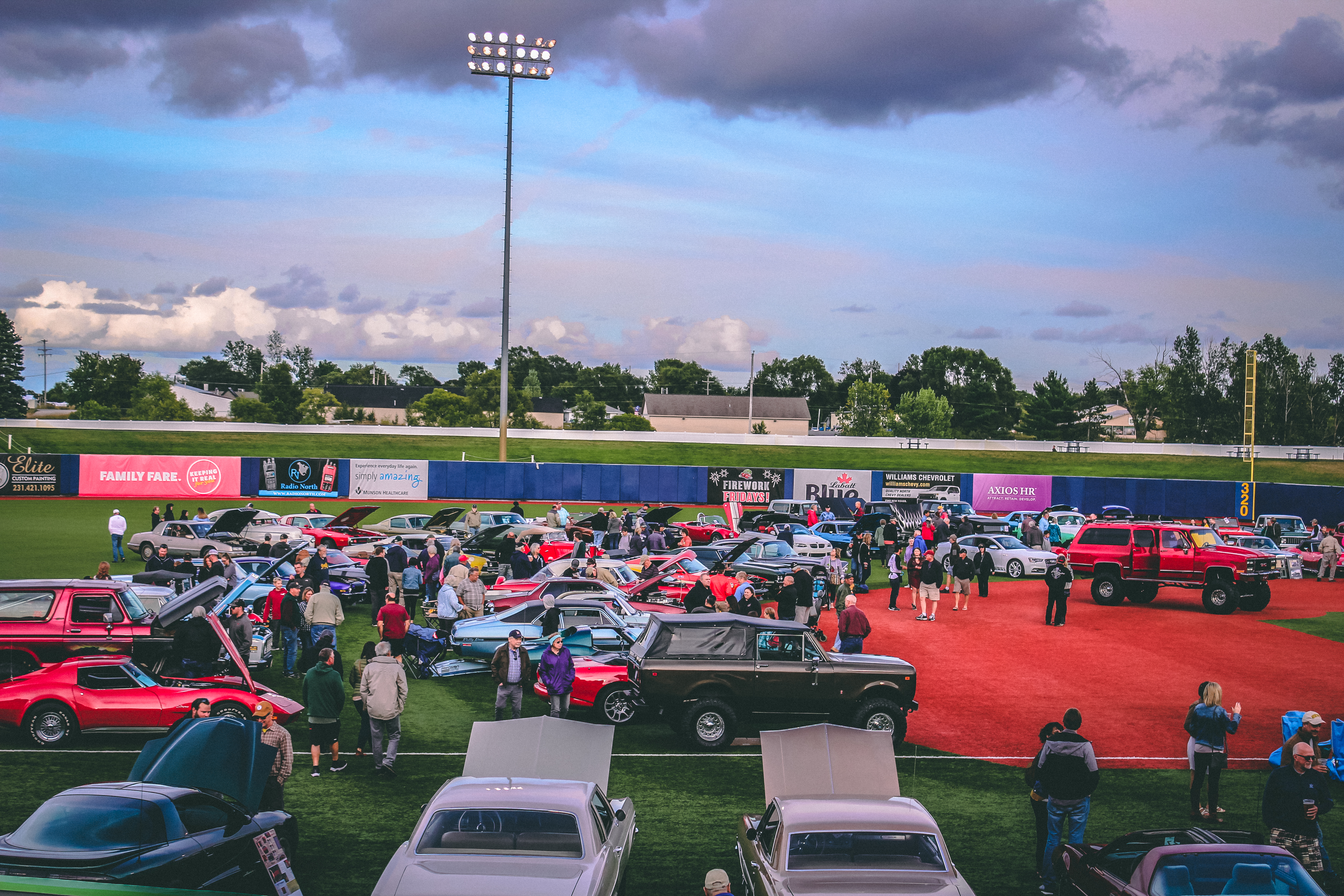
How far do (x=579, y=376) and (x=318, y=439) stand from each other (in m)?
86.8

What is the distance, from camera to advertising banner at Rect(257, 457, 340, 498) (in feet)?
160

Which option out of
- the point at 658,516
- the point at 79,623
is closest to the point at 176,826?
the point at 79,623

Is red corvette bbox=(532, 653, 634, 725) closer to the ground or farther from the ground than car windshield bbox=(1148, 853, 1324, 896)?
closer to the ground

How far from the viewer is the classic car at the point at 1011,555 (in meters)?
29.5

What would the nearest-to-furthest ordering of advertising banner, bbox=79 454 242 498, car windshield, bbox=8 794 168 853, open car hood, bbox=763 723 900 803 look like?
car windshield, bbox=8 794 168 853, open car hood, bbox=763 723 900 803, advertising banner, bbox=79 454 242 498

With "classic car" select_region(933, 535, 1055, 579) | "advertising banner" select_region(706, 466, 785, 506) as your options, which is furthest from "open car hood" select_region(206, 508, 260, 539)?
"advertising banner" select_region(706, 466, 785, 506)

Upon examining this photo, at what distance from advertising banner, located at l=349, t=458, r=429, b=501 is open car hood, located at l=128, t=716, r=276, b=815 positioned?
4282cm

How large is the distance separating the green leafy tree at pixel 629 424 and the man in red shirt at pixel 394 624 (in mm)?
85024

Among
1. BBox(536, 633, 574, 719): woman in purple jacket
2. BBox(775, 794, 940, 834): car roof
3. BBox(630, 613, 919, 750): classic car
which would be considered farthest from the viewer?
BBox(630, 613, 919, 750): classic car

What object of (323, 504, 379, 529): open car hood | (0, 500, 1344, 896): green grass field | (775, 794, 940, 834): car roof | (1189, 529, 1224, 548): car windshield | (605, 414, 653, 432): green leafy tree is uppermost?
(605, 414, 653, 432): green leafy tree

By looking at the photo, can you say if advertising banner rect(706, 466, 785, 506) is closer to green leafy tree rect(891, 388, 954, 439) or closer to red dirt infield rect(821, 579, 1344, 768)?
red dirt infield rect(821, 579, 1344, 768)

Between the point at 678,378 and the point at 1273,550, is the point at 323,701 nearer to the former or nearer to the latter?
the point at 1273,550

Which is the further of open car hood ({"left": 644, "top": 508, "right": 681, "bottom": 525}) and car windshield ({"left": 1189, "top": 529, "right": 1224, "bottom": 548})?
open car hood ({"left": 644, "top": 508, "right": 681, "bottom": 525})

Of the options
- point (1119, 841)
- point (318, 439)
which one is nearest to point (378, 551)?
point (1119, 841)
